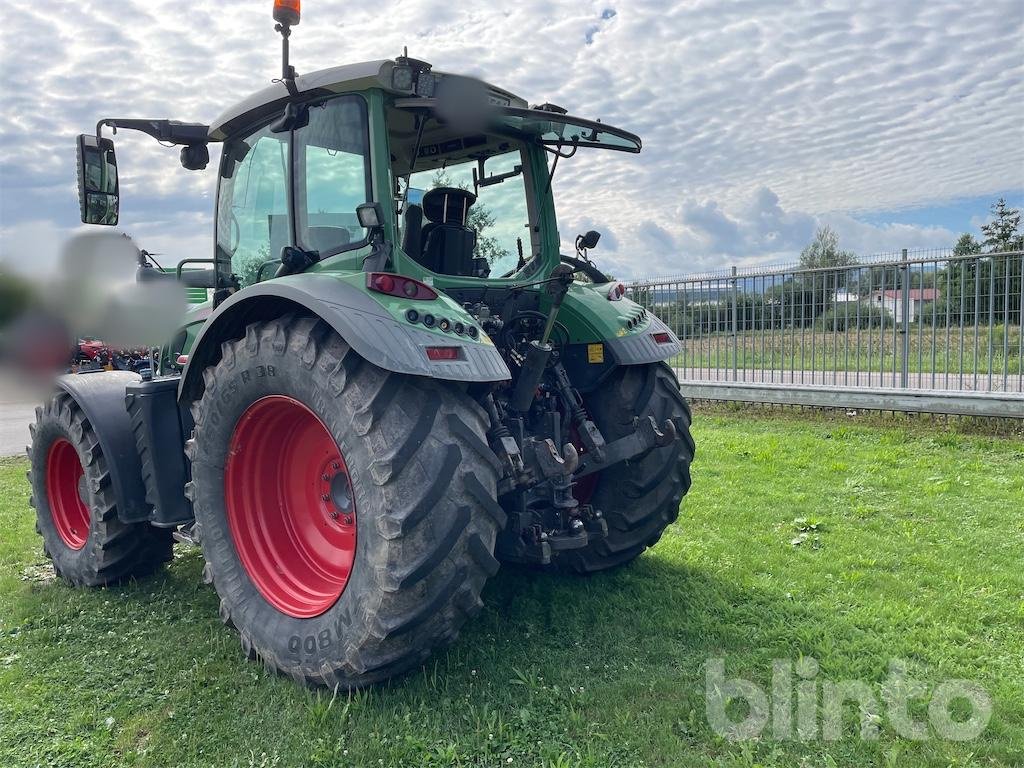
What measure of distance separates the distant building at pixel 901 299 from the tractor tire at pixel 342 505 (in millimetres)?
7470

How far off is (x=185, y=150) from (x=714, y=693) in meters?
3.76

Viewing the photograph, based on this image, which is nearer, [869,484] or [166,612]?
[166,612]

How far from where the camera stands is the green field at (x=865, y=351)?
792cm

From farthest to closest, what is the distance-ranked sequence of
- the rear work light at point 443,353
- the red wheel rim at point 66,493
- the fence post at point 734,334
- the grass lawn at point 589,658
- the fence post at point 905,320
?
the fence post at point 734,334 < the fence post at point 905,320 < the red wheel rim at point 66,493 < the rear work light at point 443,353 < the grass lawn at point 589,658

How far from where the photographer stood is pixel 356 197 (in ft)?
10.5

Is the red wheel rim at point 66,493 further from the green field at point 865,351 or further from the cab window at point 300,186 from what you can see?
the green field at point 865,351

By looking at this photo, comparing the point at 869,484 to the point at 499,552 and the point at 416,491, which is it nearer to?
the point at 499,552

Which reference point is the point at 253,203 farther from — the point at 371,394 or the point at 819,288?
the point at 819,288

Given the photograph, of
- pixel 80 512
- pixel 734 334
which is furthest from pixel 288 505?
pixel 734 334

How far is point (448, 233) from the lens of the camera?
11.8 ft

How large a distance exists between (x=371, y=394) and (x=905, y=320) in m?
7.72

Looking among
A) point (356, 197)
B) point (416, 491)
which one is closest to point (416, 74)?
point (356, 197)

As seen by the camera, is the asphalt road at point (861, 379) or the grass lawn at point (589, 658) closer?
the grass lawn at point (589, 658)

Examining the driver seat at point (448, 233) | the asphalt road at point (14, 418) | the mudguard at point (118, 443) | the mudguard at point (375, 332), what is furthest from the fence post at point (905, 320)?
the asphalt road at point (14, 418)
